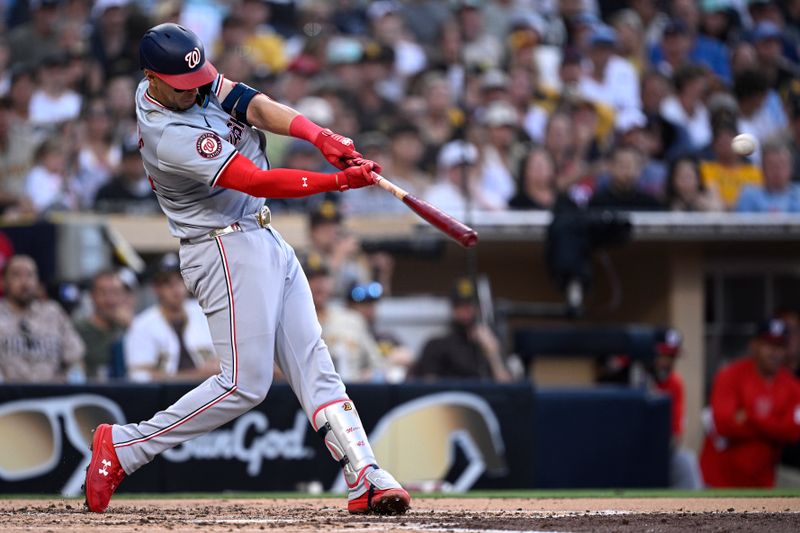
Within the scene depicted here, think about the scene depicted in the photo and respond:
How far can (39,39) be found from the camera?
39.1ft

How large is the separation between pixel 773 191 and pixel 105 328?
5.83 metres

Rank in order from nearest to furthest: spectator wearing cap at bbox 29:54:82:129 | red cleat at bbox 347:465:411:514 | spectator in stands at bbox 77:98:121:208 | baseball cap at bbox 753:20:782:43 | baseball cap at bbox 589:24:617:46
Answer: red cleat at bbox 347:465:411:514
spectator in stands at bbox 77:98:121:208
spectator wearing cap at bbox 29:54:82:129
baseball cap at bbox 589:24:617:46
baseball cap at bbox 753:20:782:43

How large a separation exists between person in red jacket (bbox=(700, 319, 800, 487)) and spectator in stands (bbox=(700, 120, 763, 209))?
1.93 m

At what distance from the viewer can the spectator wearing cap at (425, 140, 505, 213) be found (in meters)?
10.5

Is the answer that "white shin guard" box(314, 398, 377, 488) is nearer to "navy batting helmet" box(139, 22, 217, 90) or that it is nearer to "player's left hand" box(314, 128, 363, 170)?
"player's left hand" box(314, 128, 363, 170)

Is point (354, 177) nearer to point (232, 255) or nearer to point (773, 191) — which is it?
point (232, 255)

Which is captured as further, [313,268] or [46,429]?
[313,268]

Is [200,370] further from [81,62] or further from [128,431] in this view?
[81,62]

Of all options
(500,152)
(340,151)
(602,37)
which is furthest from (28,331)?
(602,37)

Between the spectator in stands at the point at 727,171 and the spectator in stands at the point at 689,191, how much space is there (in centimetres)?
10

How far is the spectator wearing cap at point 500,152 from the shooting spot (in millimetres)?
10977

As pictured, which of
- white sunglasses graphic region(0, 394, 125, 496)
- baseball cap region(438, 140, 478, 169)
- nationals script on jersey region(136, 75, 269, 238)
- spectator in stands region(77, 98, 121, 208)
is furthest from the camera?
baseball cap region(438, 140, 478, 169)

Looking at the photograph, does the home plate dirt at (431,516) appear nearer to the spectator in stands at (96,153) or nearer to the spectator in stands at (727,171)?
the spectator in stands at (96,153)

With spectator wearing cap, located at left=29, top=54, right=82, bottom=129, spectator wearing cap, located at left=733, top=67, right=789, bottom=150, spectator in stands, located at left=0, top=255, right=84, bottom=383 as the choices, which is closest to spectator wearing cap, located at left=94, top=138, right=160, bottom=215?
spectator wearing cap, located at left=29, top=54, right=82, bottom=129
